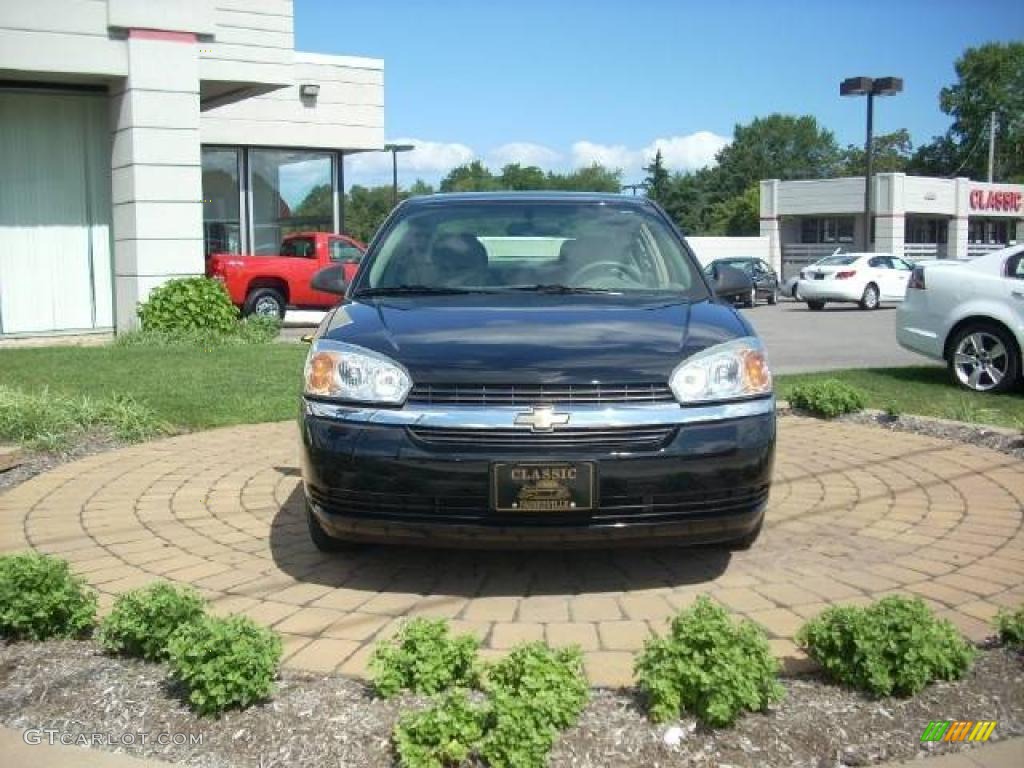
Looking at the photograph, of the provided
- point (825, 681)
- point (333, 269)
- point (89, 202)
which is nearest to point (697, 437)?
point (825, 681)

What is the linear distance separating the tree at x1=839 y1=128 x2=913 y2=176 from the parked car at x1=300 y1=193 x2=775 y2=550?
333 ft

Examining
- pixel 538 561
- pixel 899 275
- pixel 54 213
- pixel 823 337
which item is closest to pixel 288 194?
pixel 54 213

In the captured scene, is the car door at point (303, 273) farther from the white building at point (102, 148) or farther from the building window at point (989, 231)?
the building window at point (989, 231)

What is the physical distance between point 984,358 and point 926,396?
2.80 ft

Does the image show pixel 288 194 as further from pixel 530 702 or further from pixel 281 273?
pixel 530 702

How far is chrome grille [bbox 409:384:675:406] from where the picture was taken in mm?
3777

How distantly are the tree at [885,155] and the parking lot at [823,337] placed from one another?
78.0 meters

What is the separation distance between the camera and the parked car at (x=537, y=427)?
3.72 metres

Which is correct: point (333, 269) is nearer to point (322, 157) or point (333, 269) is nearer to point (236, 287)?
point (236, 287)

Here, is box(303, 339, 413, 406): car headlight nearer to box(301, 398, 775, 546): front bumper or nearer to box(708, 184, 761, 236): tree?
box(301, 398, 775, 546): front bumper

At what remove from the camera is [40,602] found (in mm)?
3537

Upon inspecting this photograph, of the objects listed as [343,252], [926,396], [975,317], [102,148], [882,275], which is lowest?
[926,396]

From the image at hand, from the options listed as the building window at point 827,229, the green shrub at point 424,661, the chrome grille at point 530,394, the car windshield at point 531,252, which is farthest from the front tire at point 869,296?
the green shrub at point 424,661

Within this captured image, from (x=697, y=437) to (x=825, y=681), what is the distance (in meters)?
0.97
